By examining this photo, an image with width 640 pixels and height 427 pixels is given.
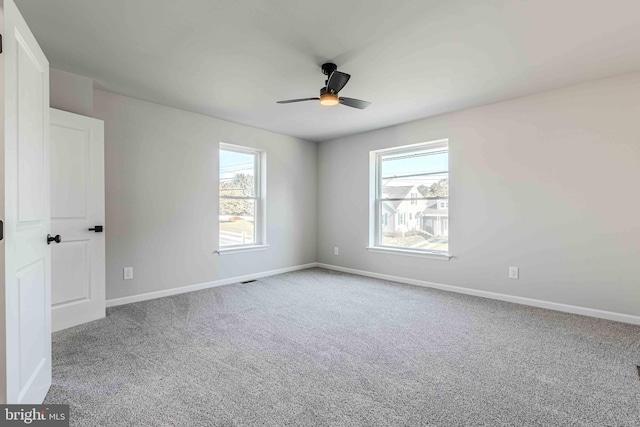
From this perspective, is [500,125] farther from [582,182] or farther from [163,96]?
[163,96]

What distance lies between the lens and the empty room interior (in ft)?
5.68

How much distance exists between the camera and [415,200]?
4.60 m

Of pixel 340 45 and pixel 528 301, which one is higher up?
pixel 340 45

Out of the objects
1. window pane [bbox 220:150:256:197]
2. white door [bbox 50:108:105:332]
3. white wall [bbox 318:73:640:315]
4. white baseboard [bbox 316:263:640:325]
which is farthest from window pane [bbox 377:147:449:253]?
white door [bbox 50:108:105:332]

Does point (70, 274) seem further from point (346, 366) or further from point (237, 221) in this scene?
point (346, 366)

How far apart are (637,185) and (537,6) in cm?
213

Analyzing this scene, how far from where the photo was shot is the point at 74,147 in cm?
288

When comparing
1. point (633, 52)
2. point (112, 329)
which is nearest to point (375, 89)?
point (633, 52)

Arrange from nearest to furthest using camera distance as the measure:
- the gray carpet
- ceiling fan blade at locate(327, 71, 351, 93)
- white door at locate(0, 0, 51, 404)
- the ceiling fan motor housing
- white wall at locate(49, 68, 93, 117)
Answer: white door at locate(0, 0, 51, 404)
the gray carpet
ceiling fan blade at locate(327, 71, 351, 93)
the ceiling fan motor housing
white wall at locate(49, 68, 93, 117)

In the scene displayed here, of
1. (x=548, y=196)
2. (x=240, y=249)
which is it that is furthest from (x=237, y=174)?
(x=548, y=196)

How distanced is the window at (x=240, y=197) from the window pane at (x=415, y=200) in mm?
1983

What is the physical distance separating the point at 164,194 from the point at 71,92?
1352mm

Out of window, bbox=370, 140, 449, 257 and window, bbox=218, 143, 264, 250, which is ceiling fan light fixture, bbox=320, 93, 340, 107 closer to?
window, bbox=370, 140, 449, 257

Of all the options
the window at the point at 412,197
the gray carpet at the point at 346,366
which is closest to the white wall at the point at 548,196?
the window at the point at 412,197
